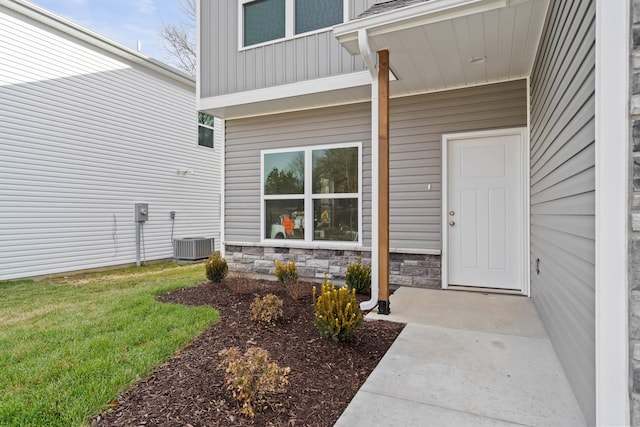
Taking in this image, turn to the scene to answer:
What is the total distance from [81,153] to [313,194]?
544 cm

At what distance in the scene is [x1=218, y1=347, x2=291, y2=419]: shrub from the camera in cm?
215

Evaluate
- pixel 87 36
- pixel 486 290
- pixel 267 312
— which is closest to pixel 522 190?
pixel 486 290

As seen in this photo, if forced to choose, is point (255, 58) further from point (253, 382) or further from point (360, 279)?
point (253, 382)

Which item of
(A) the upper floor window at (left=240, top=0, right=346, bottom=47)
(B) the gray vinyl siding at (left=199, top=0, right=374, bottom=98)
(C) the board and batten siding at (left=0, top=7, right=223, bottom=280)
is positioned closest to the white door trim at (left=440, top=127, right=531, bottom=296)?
(B) the gray vinyl siding at (left=199, top=0, right=374, bottom=98)

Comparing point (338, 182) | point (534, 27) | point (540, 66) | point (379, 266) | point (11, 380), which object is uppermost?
point (534, 27)

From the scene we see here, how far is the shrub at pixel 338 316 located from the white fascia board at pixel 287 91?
3.09 meters

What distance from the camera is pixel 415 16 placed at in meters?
3.15

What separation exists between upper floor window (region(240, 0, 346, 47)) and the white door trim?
2448mm

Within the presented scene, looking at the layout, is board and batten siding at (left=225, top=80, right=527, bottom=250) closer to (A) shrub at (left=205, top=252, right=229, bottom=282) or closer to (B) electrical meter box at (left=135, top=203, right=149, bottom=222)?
(A) shrub at (left=205, top=252, right=229, bottom=282)

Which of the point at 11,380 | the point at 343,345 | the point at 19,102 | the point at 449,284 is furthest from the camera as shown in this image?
the point at 19,102

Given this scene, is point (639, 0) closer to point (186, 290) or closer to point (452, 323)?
point (452, 323)

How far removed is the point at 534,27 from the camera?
3.32 metres

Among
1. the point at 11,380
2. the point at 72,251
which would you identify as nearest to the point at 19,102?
the point at 72,251

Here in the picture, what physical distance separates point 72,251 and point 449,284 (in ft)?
24.7
